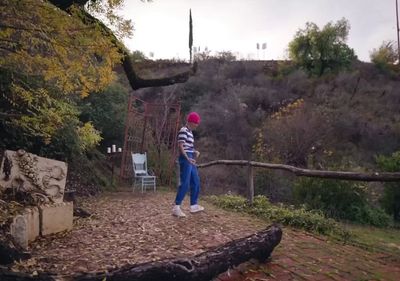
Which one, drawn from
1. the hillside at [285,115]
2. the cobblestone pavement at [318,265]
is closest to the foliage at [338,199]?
the hillside at [285,115]

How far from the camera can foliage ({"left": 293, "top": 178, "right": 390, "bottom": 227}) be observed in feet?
30.8

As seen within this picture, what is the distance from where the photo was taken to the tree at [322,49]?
101ft

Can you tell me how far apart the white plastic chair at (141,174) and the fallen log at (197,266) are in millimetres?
6658

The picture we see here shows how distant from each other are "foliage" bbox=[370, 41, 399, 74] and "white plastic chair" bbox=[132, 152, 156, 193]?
27622 mm

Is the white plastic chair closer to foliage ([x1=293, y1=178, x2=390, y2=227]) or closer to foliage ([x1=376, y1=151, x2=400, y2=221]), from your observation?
foliage ([x1=293, y1=178, x2=390, y2=227])

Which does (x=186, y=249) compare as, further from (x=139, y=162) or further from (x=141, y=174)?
(x=139, y=162)

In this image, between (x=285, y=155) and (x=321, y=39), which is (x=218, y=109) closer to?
(x=285, y=155)

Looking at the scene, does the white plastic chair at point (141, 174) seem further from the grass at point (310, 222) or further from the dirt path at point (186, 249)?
the dirt path at point (186, 249)

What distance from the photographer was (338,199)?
9.52 metres

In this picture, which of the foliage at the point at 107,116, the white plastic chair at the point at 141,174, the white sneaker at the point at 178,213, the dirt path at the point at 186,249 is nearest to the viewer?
the dirt path at the point at 186,249

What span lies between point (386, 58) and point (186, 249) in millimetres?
34955

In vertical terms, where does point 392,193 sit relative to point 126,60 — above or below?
below

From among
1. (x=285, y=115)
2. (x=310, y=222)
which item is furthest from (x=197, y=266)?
(x=285, y=115)

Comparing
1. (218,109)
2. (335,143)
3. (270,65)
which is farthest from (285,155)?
(270,65)
